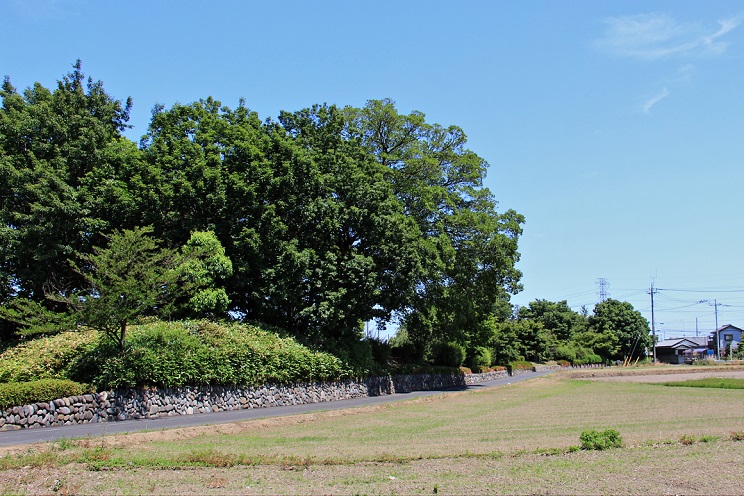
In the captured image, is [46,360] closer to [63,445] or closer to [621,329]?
[63,445]

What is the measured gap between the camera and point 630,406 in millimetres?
23250

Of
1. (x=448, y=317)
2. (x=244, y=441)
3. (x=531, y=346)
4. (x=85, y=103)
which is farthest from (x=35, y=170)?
(x=531, y=346)

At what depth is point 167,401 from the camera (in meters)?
21.7

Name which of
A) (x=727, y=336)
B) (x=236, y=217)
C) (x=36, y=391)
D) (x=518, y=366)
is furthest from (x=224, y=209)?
(x=727, y=336)

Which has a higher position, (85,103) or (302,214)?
(85,103)

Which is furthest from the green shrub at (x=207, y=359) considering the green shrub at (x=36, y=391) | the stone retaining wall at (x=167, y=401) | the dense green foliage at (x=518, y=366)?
the dense green foliage at (x=518, y=366)

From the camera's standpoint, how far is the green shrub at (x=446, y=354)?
5028cm

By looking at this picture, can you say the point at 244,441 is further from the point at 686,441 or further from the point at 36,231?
the point at 36,231

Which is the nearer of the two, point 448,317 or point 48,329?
point 48,329

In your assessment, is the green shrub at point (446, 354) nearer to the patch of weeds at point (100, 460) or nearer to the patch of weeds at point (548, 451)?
the patch of weeds at point (548, 451)

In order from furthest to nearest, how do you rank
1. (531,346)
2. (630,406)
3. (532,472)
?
(531,346)
(630,406)
(532,472)

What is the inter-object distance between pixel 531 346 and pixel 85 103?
68987 mm

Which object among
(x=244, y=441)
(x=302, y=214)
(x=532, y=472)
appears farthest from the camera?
(x=302, y=214)

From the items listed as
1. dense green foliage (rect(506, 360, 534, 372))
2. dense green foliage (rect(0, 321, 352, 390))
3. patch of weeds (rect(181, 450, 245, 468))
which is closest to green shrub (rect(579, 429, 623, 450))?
patch of weeds (rect(181, 450, 245, 468))
